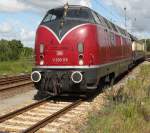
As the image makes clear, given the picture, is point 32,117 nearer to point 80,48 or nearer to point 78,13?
point 80,48

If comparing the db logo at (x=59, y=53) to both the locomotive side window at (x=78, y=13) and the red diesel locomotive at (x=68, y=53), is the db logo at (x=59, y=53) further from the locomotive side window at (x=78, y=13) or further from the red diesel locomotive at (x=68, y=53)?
the locomotive side window at (x=78, y=13)

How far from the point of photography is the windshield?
13133 mm

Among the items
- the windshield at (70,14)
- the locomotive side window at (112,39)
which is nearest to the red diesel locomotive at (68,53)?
the windshield at (70,14)

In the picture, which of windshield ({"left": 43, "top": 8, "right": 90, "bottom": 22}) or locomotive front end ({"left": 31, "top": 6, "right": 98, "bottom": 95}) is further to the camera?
windshield ({"left": 43, "top": 8, "right": 90, "bottom": 22})

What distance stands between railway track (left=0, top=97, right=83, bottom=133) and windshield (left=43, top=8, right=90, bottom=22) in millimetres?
2851

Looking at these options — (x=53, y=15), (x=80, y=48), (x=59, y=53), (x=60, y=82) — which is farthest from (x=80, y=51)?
(x=53, y=15)

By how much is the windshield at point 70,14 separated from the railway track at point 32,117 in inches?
112

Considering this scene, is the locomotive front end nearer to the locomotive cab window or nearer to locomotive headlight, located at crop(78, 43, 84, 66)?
locomotive headlight, located at crop(78, 43, 84, 66)

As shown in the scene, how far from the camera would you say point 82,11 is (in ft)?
43.9

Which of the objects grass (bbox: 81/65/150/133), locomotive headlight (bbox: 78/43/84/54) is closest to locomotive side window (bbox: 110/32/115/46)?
locomotive headlight (bbox: 78/43/84/54)

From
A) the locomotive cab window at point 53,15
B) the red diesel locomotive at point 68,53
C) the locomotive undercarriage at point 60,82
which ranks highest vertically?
the locomotive cab window at point 53,15

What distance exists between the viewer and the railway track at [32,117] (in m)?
8.75

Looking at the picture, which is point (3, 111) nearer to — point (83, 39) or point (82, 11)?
point (83, 39)

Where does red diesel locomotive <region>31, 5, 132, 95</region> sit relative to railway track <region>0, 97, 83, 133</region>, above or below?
above
